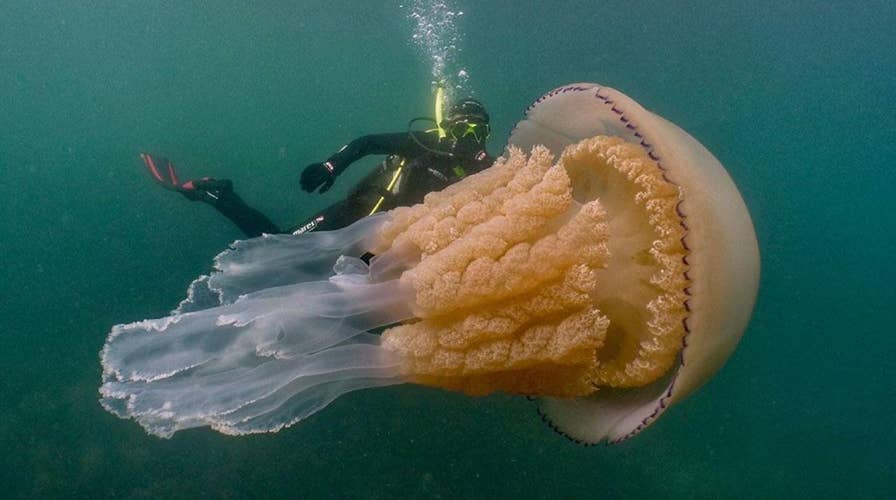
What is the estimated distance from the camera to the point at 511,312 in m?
2.11

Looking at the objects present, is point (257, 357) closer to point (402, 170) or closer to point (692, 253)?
point (692, 253)

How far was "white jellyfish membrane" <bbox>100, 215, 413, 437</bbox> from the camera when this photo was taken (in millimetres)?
2020

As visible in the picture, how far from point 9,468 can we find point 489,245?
10.4 m

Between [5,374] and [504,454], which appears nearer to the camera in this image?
[504,454]

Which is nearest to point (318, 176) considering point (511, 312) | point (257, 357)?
point (257, 357)

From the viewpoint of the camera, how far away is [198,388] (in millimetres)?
2057

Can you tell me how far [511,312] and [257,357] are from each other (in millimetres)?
959

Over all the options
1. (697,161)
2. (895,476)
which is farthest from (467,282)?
(895,476)

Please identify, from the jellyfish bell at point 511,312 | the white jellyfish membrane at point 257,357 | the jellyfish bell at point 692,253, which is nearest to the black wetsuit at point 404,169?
the jellyfish bell at point 692,253

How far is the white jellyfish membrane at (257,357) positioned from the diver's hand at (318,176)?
2.77 meters

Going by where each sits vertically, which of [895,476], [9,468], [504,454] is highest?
[9,468]

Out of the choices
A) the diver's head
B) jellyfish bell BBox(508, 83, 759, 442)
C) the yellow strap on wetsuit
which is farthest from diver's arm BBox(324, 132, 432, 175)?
jellyfish bell BBox(508, 83, 759, 442)

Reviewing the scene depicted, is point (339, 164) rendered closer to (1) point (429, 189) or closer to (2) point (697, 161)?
(1) point (429, 189)

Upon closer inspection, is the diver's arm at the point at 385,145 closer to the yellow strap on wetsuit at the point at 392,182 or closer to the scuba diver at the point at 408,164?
the scuba diver at the point at 408,164
